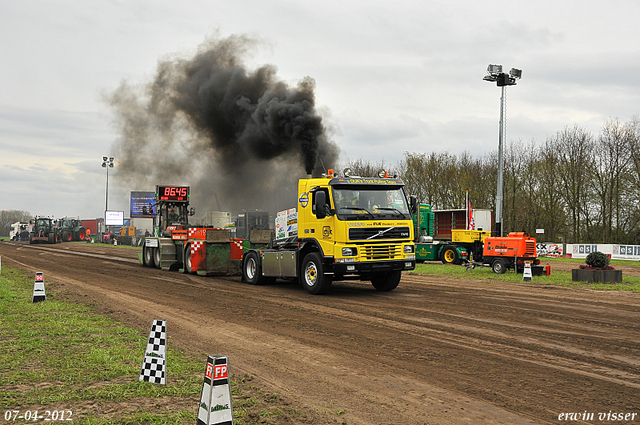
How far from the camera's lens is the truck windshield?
13.5m

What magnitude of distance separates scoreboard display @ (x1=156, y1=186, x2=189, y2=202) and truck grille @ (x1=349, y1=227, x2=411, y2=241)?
1400 cm

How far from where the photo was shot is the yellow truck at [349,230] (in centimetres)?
1335

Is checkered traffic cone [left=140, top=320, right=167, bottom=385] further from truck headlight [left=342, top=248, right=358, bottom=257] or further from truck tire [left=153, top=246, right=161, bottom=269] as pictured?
truck tire [left=153, top=246, right=161, bottom=269]

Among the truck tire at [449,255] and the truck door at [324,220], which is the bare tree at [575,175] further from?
the truck door at [324,220]

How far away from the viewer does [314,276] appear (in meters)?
14.2

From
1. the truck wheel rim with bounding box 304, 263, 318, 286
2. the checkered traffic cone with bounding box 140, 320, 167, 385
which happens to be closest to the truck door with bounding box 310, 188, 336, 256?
the truck wheel rim with bounding box 304, 263, 318, 286

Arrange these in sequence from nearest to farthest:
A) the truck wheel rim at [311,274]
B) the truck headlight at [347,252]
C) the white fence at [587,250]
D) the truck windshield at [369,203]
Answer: the truck headlight at [347,252], the truck windshield at [369,203], the truck wheel rim at [311,274], the white fence at [587,250]

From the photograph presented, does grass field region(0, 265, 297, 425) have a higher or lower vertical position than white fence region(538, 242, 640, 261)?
lower

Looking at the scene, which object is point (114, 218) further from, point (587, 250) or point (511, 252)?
point (511, 252)

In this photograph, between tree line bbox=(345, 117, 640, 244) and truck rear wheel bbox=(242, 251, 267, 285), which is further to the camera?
tree line bbox=(345, 117, 640, 244)

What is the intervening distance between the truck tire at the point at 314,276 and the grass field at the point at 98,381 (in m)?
5.77

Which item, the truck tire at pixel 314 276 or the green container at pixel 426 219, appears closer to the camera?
the truck tire at pixel 314 276

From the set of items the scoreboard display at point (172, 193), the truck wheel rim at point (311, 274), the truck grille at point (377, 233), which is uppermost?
the scoreboard display at point (172, 193)

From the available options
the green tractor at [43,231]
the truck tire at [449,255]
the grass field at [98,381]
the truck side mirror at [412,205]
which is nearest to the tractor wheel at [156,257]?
the truck side mirror at [412,205]
